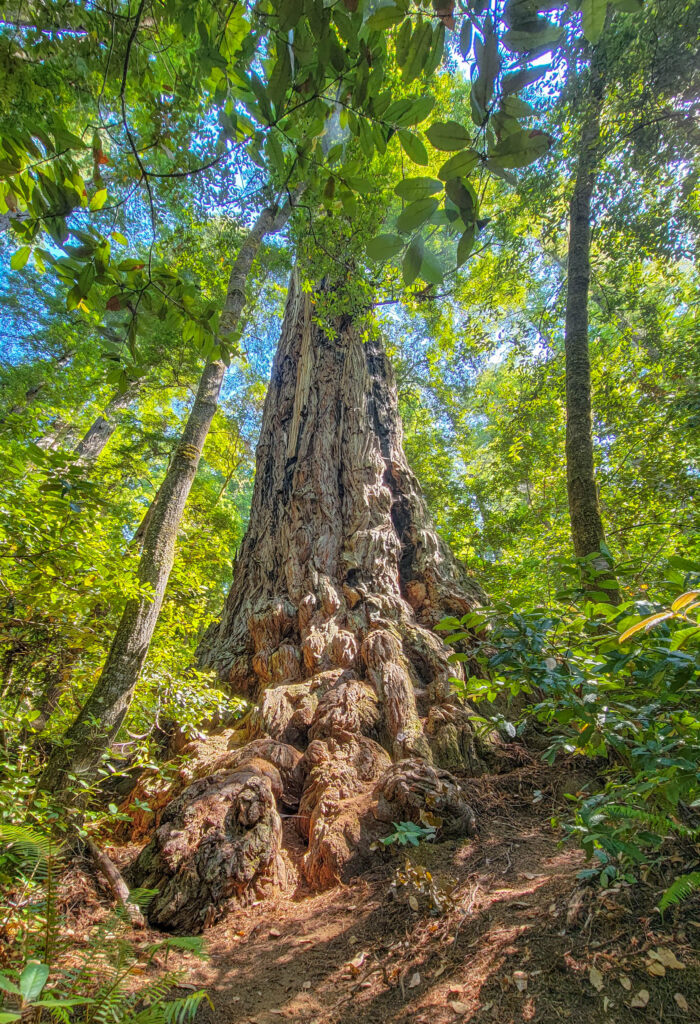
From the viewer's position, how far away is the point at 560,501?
656cm

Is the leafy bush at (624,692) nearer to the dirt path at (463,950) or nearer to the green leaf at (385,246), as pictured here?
the dirt path at (463,950)

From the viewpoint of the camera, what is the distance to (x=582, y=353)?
3.76 meters

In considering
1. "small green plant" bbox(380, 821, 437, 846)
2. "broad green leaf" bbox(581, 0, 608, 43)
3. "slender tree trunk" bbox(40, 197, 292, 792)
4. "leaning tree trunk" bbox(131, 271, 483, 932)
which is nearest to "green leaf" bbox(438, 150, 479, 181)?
"broad green leaf" bbox(581, 0, 608, 43)

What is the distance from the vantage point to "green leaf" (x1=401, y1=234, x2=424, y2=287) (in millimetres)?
826

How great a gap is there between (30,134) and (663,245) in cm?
604

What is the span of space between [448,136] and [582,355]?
3708 millimetres

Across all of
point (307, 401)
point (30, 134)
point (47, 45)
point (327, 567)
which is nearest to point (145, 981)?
point (30, 134)

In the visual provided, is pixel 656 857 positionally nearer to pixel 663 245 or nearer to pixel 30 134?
pixel 30 134

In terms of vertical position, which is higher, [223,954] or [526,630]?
[526,630]

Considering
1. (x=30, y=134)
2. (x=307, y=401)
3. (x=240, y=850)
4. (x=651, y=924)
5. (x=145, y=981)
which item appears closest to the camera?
(x=30, y=134)

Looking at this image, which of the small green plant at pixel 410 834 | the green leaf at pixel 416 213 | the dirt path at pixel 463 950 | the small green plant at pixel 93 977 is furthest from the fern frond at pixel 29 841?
the green leaf at pixel 416 213

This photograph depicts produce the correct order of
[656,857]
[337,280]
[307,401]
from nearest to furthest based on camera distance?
[656,857] → [337,280] → [307,401]

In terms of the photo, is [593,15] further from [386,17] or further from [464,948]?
[464,948]

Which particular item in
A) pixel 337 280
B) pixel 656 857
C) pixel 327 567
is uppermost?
pixel 337 280
